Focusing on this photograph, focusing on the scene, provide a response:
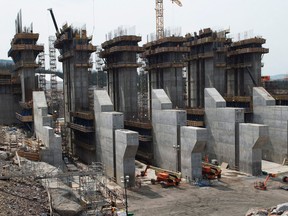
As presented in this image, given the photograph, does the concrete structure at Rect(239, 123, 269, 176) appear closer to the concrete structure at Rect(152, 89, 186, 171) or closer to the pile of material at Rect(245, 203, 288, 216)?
the concrete structure at Rect(152, 89, 186, 171)

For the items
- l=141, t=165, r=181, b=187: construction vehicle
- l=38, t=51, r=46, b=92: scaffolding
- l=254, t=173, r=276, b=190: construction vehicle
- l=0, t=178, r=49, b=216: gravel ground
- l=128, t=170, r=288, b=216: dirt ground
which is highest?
l=38, t=51, r=46, b=92: scaffolding

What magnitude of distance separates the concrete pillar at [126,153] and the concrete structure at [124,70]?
17.3 m

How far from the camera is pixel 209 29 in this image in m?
69.9

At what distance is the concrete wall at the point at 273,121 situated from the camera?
56.0 metres

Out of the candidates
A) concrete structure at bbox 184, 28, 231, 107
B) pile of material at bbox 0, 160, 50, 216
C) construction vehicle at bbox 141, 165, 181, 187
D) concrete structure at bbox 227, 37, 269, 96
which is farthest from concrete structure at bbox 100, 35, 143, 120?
pile of material at bbox 0, 160, 50, 216

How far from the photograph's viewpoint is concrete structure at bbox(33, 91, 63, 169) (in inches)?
1758

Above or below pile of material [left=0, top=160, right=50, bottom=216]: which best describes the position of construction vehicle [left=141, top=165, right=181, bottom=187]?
below

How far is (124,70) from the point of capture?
201ft

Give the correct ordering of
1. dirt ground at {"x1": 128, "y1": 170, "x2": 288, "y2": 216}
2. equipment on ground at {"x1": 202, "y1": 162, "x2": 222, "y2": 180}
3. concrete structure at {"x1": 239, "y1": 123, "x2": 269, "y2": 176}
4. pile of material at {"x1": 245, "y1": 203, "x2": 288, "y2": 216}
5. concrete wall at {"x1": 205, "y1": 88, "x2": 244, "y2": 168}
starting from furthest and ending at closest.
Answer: concrete wall at {"x1": 205, "y1": 88, "x2": 244, "y2": 168}, concrete structure at {"x1": 239, "y1": 123, "x2": 269, "y2": 176}, equipment on ground at {"x1": 202, "y1": 162, "x2": 222, "y2": 180}, dirt ground at {"x1": 128, "y1": 170, "x2": 288, "y2": 216}, pile of material at {"x1": 245, "y1": 203, "x2": 288, "y2": 216}

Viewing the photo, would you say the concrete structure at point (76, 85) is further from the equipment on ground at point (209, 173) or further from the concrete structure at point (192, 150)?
the equipment on ground at point (209, 173)

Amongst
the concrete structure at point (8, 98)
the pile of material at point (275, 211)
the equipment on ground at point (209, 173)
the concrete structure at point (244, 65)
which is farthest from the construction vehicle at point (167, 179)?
the concrete structure at point (244, 65)

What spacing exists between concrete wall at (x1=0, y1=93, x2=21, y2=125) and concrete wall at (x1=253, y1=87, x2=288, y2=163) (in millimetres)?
39852

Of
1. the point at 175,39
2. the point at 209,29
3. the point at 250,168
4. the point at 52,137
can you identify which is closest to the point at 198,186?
the point at 250,168

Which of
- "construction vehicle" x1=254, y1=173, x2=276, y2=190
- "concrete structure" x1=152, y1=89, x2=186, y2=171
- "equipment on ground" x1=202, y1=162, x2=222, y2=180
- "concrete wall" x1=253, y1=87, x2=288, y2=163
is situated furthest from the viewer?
"concrete wall" x1=253, y1=87, x2=288, y2=163
